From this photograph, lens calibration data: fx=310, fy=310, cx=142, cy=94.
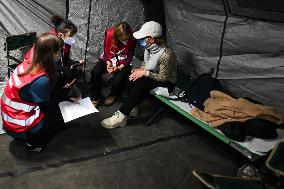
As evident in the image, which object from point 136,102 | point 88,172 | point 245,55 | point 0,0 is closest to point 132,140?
point 136,102

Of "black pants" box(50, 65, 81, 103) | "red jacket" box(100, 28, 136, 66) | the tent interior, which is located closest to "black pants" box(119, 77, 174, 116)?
the tent interior

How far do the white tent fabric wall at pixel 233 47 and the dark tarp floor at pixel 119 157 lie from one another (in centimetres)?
77

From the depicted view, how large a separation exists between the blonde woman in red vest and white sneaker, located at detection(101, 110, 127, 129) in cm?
83

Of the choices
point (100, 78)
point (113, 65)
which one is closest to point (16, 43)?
point (100, 78)

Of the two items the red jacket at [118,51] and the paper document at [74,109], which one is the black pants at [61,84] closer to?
the paper document at [74,109]

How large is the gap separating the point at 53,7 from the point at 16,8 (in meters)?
0.46

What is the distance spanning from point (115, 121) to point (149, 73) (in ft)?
2.22

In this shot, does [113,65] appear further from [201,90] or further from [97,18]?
[201,90]

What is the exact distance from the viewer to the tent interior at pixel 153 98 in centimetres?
293

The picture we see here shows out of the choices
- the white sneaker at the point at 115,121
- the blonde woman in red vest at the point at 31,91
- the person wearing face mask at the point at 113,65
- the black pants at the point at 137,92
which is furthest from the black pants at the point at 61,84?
the black pants at the point at 137,92

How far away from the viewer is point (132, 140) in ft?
11.4

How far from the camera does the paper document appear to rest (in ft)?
10.4

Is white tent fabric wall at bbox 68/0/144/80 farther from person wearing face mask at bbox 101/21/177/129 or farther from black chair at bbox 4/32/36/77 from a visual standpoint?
person wearing face mask at bbox 101/21/177/129

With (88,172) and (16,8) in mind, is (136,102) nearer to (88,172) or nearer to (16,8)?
(88,172)
